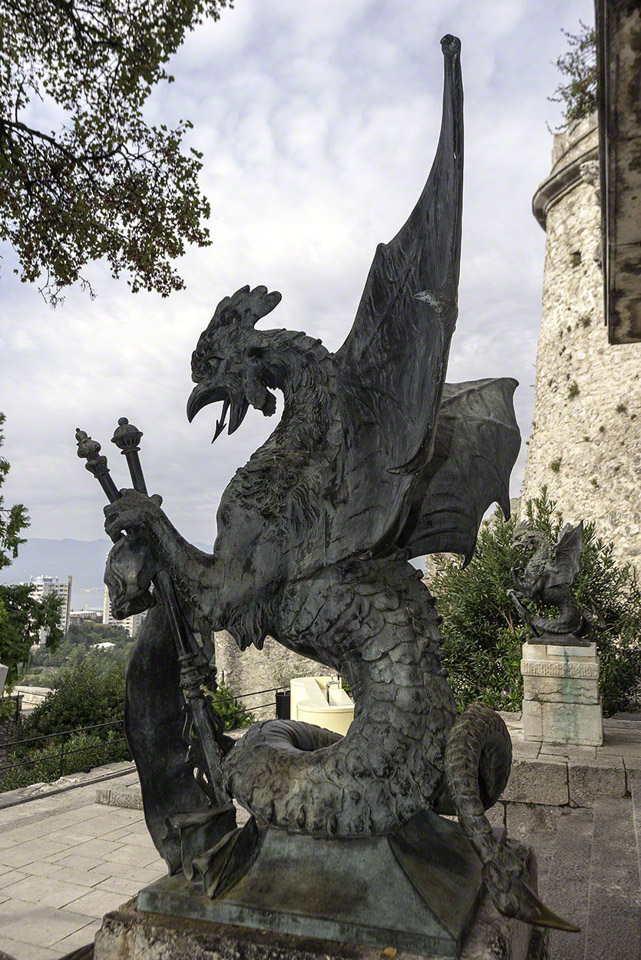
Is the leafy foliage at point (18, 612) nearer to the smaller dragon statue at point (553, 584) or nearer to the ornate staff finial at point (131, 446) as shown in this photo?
the smaller dragon statue at point (553, 584)

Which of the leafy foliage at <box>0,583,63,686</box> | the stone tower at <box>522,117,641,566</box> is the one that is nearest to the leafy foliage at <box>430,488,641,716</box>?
the stone tower at <box>522,117,641,566</box>

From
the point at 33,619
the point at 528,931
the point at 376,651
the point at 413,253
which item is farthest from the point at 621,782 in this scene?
the point at 33,619

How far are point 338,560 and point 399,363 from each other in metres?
0.50

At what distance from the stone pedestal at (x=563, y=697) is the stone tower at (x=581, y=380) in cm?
858

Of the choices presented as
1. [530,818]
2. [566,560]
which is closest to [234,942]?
[530,818]

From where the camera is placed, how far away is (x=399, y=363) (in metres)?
1.72

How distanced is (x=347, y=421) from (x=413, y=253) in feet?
1.44

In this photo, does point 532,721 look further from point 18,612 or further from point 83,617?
point 83,617

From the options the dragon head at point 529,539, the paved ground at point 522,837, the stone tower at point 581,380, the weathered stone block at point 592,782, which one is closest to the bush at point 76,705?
the paved ground at point 522,837

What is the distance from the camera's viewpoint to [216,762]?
1687 mm

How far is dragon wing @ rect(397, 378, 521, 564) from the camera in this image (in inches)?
76.5

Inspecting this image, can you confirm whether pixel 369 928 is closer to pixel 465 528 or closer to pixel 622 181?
pixel 465 528

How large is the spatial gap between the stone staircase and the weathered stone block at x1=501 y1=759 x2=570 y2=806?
129mm

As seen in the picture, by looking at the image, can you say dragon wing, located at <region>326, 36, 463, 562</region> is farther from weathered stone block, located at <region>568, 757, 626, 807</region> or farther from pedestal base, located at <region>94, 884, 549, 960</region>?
weathered stone block, located at <region>568, 757, 626, 807</region>
